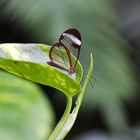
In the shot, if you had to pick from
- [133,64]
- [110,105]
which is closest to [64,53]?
[110,105]

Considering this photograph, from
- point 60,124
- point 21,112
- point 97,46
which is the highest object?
point 60,124

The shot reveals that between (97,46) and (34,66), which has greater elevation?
(34,66)

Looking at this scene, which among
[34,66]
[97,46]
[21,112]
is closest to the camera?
[34,66]

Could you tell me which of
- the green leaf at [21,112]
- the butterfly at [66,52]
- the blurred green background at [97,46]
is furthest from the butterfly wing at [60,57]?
the blurred green background at [97,46]

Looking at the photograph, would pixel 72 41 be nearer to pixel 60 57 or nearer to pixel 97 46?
Result: pixel 60 57

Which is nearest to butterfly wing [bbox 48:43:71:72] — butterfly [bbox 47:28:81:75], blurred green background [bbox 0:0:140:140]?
butterfly [bbox 47:28:81:75]

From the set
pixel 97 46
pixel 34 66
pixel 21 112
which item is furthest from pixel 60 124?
pixel 97 46
